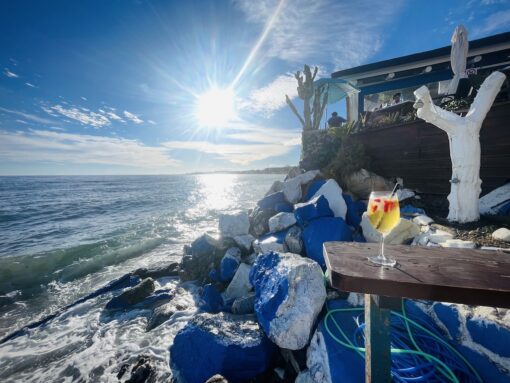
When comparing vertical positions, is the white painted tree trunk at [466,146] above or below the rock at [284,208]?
above

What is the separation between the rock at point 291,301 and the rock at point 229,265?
7.27 ft

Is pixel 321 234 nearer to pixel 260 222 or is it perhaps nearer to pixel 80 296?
pixel 260 222

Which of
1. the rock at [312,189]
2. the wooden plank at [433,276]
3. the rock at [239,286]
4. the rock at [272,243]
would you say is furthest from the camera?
the rock at [312,189]

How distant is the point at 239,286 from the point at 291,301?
2345mm

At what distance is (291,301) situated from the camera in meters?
2.50

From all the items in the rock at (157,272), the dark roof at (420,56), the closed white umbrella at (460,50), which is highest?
the dark roof at (420,56)

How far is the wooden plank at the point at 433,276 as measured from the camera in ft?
3.11

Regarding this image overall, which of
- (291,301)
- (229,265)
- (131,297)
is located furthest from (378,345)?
(131,297)

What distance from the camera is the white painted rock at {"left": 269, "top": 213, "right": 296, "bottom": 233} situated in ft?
16.4

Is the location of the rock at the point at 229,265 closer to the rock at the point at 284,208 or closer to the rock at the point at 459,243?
the rock at the point at 284,208

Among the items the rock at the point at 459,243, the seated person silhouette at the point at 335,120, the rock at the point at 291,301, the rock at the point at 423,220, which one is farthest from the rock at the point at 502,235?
the seated person silhouette at the point at 335,120

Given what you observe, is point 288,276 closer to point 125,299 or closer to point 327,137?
point 125,299

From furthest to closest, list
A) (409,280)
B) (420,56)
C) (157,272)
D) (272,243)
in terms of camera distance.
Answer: (420,56) < (157,272) < (272,243) < (409,280)

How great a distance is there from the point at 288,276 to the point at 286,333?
588 millimetres
